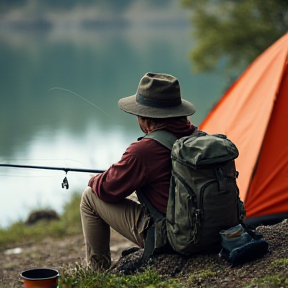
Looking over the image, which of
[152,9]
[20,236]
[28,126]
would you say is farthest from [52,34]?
[20,236]

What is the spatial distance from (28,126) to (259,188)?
15.1m

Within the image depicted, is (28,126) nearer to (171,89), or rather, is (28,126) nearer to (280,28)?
(280,28)

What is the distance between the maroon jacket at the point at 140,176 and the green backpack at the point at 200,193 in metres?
0.12

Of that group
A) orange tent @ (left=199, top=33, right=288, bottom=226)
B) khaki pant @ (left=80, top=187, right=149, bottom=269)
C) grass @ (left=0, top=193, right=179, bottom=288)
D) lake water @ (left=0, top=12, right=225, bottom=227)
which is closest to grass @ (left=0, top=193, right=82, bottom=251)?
grass @ (left=0, top=193, right=179, bottom=288)

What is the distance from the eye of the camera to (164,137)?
13.9ft

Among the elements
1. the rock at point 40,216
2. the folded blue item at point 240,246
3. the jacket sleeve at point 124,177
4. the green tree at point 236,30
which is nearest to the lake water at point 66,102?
the rock at point 40,216

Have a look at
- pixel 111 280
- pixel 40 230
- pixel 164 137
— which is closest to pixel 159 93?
pixel 164 137

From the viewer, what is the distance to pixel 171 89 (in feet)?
14.2

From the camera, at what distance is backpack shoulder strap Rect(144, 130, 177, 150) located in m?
4.20

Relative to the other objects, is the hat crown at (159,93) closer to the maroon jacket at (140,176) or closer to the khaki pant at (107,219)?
the maroon jacket at (140,176)

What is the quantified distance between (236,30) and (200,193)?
1591cm

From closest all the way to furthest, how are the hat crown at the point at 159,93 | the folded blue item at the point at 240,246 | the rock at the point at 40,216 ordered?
the folded blue item at the point at 240,246
the hat crown at the point at 159,93
the rock at the point at 40,216

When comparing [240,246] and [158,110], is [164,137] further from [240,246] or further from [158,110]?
[240,246]

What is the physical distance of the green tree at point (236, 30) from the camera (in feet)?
62.2
